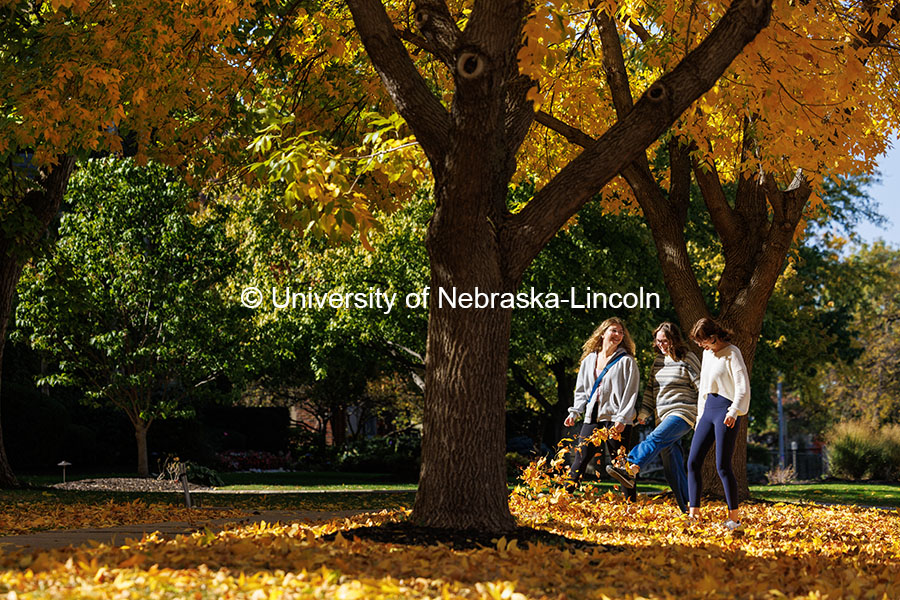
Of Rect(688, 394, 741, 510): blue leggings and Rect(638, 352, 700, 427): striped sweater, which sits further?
Rect(638, 352, 700, 427): striped sweater

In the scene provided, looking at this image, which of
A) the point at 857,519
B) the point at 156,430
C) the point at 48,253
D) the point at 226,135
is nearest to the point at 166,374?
the point at 156,430

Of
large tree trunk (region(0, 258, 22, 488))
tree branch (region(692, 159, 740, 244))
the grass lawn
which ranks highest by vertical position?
tree branch (region(692, 159, 740, 244))

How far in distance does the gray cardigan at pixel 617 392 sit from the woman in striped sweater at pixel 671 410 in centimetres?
18

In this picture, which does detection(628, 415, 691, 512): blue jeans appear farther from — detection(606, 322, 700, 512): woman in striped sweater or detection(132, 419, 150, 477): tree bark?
detection(132, 419, 150, 477): tree bark

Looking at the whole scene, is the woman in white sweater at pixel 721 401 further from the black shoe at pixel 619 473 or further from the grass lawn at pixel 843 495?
the grass lawn at pixel 843 495

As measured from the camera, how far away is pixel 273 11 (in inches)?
419

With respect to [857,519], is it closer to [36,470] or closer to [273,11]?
[273,11]

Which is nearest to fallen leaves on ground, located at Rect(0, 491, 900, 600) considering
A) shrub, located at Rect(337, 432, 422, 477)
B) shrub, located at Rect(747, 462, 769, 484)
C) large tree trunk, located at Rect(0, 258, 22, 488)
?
large tree trunk, located at Rect(0, 258, 22, 488)

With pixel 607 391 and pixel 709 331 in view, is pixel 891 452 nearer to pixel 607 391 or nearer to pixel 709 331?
pixel 607 391

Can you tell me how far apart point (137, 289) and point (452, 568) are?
48.1ft

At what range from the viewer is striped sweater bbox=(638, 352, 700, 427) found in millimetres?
8789

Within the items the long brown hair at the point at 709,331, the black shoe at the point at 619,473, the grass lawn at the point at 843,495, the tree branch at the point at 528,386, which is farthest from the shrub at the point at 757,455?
the long brown hair at the point at 709,331

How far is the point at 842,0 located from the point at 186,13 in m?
7.00

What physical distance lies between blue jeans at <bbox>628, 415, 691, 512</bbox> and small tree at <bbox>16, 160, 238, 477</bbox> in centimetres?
1104
